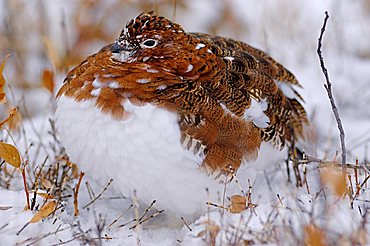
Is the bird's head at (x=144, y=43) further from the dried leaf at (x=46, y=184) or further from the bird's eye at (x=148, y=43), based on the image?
the dried leaf at (x=46, y=184)

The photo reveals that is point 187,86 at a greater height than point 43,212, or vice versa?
point 187,86

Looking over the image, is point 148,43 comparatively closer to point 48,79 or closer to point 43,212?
point 43,212

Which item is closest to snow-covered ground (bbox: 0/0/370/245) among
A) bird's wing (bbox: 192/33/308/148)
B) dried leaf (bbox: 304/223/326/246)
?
dried leaf (bbox: 304/223/326/246)

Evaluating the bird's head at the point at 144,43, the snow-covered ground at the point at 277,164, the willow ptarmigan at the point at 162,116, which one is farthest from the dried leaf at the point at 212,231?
the bird's head at the point at 144,43

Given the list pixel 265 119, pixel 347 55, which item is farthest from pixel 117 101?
pixel 347 55

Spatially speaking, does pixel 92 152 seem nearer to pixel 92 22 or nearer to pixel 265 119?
pixel 265 119

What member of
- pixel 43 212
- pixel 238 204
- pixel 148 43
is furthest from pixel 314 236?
pixel 148 43

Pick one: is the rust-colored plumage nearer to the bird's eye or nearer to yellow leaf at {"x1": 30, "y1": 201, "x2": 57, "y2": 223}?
the bird's eye
